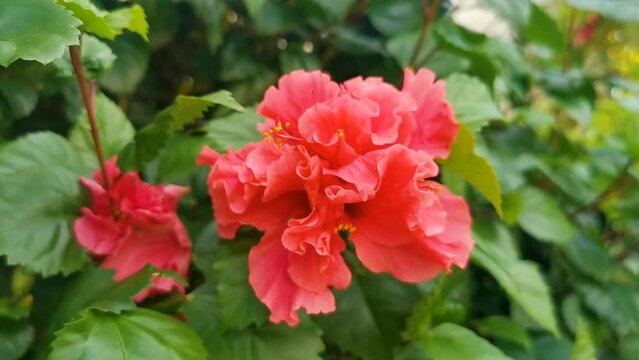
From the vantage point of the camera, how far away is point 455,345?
0.59 meters

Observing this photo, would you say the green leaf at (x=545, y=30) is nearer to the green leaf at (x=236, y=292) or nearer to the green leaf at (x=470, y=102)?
the green leaf at (x=470, y=102)

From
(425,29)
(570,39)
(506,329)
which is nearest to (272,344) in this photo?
(506,329)

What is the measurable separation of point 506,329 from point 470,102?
0.29 meters

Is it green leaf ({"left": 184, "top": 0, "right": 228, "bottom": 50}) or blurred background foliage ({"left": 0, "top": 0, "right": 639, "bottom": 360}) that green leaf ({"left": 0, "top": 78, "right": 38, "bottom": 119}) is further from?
green leaf ({"left": 184, "top": 0, "right": 228, "bottom": 50})

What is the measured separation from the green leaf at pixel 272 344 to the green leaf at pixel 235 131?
0.56 ft

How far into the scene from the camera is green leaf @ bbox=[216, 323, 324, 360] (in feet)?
1.78

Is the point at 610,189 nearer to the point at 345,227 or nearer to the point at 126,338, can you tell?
the point at 345,227

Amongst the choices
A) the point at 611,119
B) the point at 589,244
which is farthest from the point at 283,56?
the point at 611,119

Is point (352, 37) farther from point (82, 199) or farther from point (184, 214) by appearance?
point (82, 199)

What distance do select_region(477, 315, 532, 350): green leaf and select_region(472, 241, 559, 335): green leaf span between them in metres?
0.10

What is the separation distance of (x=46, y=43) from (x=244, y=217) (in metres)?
0.19

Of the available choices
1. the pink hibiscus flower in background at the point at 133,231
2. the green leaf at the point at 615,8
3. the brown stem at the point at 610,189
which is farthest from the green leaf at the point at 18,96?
the brown stem at the point at 610,189

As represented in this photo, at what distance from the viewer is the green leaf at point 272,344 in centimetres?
54

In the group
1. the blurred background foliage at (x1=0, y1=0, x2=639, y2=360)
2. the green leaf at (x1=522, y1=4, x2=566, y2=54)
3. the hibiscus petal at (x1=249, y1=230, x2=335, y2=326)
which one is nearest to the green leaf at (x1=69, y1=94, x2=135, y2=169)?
the blurred background foliage at (x1=0, y1=0, x2=639, y2=360)
